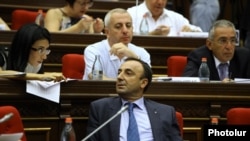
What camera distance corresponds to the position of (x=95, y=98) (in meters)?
4.92

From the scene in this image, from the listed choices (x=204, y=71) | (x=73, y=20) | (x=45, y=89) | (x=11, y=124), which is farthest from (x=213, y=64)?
(x=11, y=124)

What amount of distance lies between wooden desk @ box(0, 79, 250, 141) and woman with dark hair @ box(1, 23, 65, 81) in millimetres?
302

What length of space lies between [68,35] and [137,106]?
78.6 inches

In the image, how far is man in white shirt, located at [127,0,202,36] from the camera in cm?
719

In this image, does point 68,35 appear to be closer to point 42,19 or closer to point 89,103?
point 42,19

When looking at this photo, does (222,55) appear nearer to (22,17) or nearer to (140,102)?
(140,102)

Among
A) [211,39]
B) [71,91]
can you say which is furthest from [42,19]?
[71,91]

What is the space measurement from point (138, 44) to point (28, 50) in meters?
1.77

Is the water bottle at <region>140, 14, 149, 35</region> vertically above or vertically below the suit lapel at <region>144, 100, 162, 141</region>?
above

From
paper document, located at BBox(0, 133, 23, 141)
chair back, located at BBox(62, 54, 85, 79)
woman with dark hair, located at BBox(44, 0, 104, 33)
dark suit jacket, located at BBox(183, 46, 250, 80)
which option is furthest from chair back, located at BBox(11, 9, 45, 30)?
paper document, located at BBox(0, 133, 23, 141)

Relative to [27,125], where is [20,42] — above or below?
above

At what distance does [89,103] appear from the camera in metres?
4.92

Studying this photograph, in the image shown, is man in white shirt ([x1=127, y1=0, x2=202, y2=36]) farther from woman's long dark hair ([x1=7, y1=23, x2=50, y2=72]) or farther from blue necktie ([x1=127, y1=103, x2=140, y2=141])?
blue necktie ([x1=127, y1=103, x2=140, y2=141])

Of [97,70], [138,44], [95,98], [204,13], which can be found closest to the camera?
[95,98]
